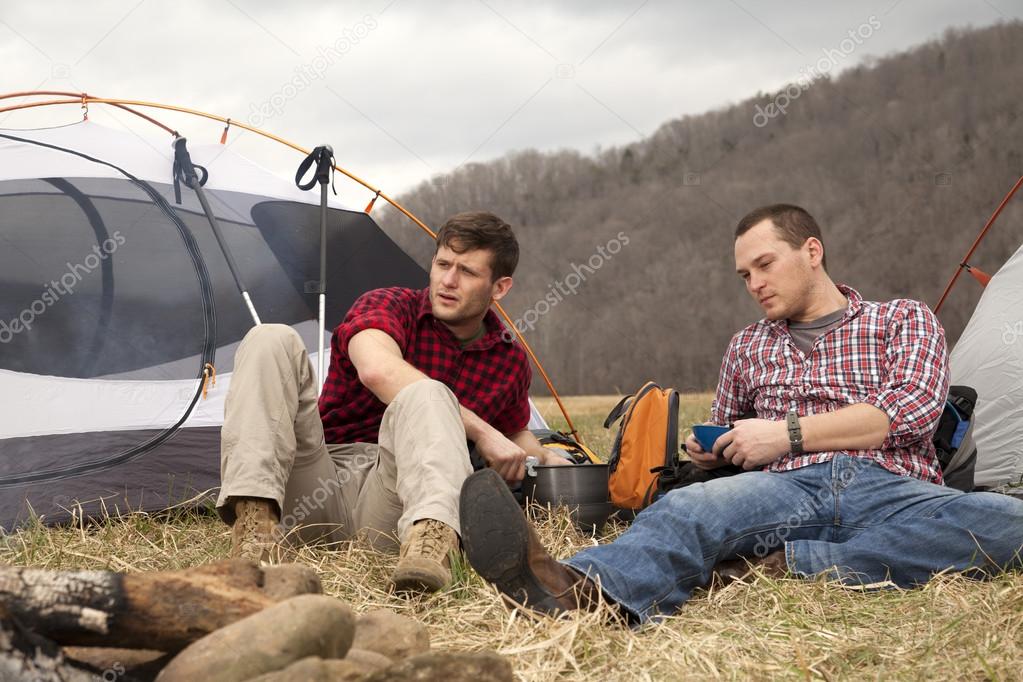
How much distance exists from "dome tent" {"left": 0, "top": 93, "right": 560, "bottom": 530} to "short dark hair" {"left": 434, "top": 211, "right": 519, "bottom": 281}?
1233 millimetres

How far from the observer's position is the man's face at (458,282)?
8.31 ft

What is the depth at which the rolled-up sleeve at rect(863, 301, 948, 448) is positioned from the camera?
7.26 ft

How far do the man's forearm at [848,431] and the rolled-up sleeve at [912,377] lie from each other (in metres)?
0.04

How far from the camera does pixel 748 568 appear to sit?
2.03m

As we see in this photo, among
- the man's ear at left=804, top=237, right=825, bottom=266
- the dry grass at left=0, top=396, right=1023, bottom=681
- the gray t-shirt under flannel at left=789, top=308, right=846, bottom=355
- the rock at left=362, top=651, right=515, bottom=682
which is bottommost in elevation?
the dry grass at left=0, top=396, right=1023, bottom=681

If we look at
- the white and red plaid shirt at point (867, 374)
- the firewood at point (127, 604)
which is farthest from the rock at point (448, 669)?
the white and red plaid shirt at point (867, 374)

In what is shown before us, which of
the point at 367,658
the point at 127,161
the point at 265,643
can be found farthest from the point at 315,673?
the point at 127,161

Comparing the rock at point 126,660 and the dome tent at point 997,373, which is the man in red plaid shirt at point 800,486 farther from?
the dome tent at point 997,373

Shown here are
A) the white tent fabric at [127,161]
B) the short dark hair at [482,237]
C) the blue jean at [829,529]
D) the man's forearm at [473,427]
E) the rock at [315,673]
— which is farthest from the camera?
the white tent fabric at [127,161]

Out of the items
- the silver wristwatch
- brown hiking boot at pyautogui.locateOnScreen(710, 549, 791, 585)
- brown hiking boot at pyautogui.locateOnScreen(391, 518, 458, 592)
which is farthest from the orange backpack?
brown hiking boot at pyautogui.locateOnScreen(391, 518, 458, 592)

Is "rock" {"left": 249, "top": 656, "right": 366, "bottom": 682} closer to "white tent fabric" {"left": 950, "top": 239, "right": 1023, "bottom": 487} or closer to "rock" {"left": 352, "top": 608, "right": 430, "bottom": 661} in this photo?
"rock" {"left": 352, "top": 608, "right": 430, "bottom": 661}

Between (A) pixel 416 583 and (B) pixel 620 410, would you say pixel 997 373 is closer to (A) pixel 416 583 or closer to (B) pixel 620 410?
(B) pixel 620 410

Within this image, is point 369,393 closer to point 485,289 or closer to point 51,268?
point 485,289

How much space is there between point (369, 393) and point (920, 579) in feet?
4.86
